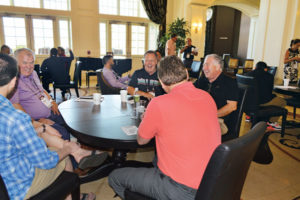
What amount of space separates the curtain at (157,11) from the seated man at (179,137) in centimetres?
828

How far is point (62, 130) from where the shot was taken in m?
2.14

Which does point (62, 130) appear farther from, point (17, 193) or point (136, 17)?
point (136, 17)

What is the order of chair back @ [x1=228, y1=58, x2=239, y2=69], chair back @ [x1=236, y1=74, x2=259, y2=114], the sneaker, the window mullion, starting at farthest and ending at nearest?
chair back @ [x1=228, y1=58, x2=239, y2=69] → the window mullion → the sneaker → chair back @ [x1=236, y1=74, x2=259, y2=114]

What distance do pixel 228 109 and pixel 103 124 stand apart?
126cm

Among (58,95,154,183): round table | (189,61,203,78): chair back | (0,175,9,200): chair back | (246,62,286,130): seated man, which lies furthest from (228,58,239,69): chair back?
(0,175,9,200): chair back

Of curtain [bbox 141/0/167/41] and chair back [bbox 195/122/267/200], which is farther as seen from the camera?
curtain [bbox 141/0/167/41]

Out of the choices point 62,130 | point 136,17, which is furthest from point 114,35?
point 62,130

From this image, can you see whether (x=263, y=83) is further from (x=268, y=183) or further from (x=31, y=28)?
(x=31, y=28)

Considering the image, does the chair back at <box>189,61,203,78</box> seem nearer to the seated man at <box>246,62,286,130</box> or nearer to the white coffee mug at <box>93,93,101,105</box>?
Answer: the seated man at <box>246,62,286,130</box>

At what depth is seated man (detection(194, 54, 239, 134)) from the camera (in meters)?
2.20

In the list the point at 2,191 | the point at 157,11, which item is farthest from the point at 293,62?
the point at 157,11

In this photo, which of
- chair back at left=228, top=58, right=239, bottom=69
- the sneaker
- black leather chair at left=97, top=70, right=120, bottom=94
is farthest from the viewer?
Result: chair back at left=228, top=58, right=239, bottom=69

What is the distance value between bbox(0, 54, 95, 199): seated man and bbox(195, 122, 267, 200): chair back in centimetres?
78

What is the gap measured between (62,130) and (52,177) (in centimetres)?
89
